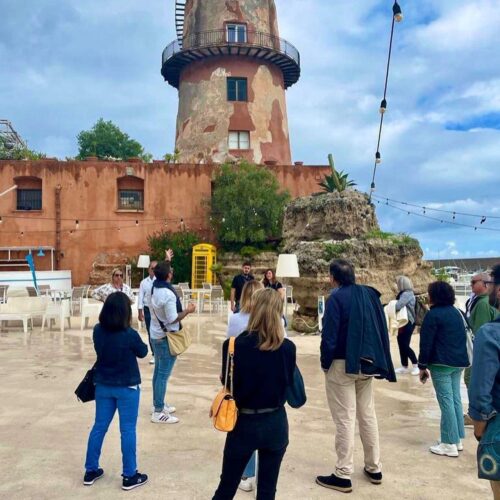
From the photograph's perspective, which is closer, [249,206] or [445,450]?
[445,450]

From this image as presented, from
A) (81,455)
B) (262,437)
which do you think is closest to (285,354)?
(262,437)

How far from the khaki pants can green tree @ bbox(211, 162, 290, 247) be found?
2014 cm

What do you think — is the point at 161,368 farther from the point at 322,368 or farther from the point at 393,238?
the point at 393,238

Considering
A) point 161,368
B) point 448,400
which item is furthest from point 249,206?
point 448,400

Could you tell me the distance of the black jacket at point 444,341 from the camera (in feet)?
14.7

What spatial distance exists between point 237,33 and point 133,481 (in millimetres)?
28573

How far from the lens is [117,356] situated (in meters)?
3.74

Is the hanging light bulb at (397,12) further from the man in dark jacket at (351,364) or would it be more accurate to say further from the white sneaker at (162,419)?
the white sneaker at (162,419)

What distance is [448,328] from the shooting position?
4504 mm

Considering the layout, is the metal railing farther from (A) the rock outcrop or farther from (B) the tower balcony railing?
(A) the rock outcrop

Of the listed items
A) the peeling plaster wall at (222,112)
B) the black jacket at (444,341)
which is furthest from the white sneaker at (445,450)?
the peeling plaster wall at (222,112)

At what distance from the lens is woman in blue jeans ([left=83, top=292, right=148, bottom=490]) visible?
3742mm

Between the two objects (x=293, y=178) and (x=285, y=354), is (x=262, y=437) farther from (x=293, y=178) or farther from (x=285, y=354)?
(x=293, y=178)

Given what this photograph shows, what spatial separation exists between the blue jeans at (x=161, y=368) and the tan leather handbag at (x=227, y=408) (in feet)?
8.29
